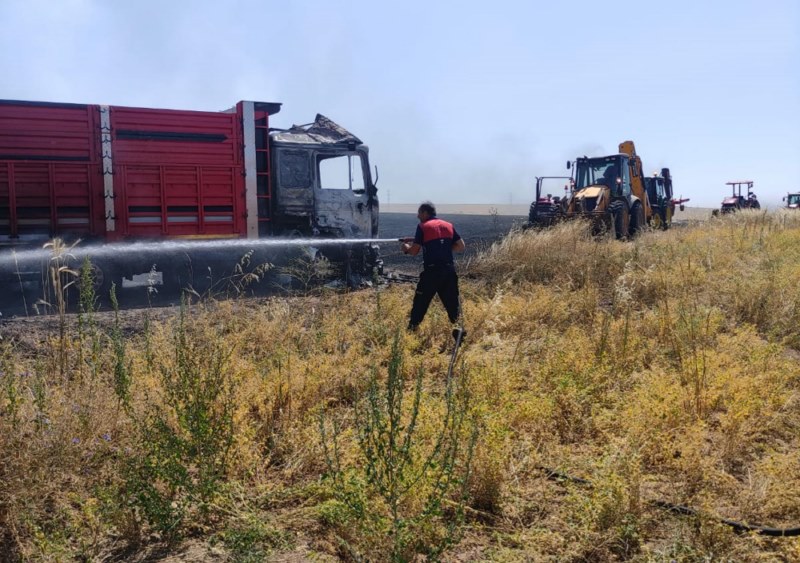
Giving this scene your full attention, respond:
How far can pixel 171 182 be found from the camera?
35.3ft

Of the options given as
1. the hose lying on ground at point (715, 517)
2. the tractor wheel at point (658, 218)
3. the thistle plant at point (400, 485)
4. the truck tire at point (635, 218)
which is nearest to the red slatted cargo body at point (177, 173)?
the thistle plant at point (400, 485)

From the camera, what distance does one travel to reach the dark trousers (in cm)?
702

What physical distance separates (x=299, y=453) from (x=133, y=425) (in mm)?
1015

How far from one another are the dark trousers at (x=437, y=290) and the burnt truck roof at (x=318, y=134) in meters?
5.59

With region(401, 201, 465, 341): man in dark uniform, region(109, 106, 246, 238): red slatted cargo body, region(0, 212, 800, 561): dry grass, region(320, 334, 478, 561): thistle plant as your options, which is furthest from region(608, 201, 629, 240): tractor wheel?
region(320, 334, 478, 561): thistle plant

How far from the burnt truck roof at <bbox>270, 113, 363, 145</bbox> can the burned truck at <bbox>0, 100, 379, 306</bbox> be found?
0.07 ft

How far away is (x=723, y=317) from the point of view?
7145mm

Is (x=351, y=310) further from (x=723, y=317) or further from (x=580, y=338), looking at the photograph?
(x=723, y=317)

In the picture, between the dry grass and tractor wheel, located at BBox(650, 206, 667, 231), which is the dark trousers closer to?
the dry grass

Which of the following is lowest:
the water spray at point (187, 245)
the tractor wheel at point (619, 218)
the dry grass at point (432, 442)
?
the dry grass at point (432, 442)

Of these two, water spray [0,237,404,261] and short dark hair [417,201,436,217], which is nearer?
short dark hair [417,201,436,217]

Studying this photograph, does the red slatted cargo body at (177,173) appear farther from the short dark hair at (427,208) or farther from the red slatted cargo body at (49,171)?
the short dark hair at (427,208)

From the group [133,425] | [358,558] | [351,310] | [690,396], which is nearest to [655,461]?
[690,396]

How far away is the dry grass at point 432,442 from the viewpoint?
300 cm
